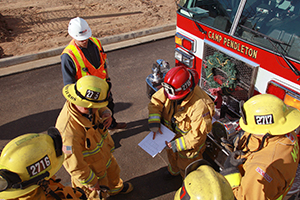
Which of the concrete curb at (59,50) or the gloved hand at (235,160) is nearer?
the gloved hand at (235,160)

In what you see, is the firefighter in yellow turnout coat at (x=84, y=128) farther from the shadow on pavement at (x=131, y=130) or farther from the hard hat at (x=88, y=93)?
the shadow on pavement at (x=131, y=130)

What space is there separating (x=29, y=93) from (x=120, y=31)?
462 cm

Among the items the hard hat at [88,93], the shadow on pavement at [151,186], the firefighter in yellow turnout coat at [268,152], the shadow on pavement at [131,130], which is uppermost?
the hard hat at [88,93]

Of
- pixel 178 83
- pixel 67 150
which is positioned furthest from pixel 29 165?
pixel 178 83

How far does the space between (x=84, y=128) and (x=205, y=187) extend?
148 cm

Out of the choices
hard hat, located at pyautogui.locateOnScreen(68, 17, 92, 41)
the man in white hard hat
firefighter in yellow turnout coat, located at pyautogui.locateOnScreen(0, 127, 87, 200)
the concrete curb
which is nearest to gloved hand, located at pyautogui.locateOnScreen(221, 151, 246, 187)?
firefighter in yellow turnout coat, located at pyautogui.locateOnScreen(0, 127, 87, 200)

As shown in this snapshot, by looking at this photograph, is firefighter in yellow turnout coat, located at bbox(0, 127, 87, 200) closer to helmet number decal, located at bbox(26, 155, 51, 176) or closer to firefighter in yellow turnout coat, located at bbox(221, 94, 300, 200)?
helmet number decal, located at bbox(26, 155, 51, 176)

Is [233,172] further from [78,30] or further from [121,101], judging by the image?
[121,101]

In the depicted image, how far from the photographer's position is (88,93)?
207 centimetres

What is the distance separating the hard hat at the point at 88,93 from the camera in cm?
207

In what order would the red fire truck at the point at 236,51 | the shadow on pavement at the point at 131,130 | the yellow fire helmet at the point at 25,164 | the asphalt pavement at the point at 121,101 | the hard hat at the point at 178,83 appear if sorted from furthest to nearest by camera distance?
the shadow on pavement at the point at 131,130 → the asphalt pavement at the point at 121,101 → the red fire truck at the point at 236,51 → the hard hat at the point at 178,83 → the yellow fire helmet at the point at 25,164

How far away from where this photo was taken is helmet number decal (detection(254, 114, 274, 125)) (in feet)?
5.91

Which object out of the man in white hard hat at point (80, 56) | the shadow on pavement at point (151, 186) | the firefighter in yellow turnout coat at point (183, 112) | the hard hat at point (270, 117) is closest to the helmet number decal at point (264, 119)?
the hard hat at point (270, 117)

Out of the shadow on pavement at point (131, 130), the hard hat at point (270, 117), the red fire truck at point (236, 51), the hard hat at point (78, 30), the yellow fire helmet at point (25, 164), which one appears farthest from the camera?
the shadow on pavement at point (131, 130)
